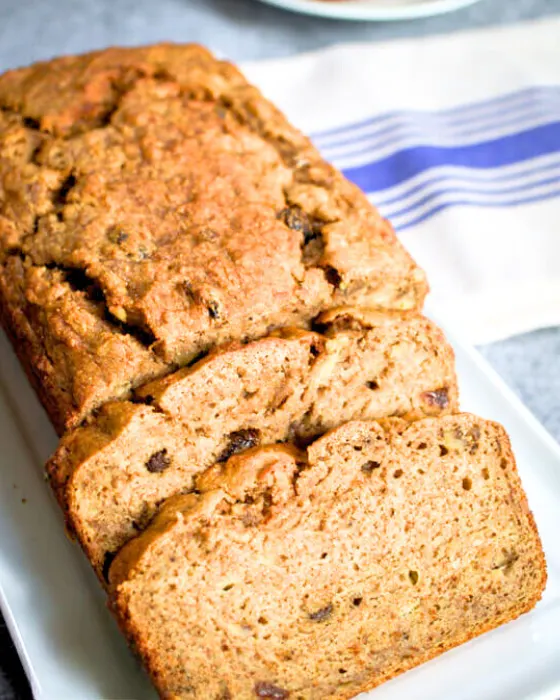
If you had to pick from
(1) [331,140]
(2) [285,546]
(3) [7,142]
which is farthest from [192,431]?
(1) [331,140]

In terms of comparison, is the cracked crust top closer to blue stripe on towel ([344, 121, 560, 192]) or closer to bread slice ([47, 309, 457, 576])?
bread slice ([47, 309, 457, 576])

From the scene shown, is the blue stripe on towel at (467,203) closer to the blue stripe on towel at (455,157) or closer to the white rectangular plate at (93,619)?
the blue stripe on towel at (455,157)

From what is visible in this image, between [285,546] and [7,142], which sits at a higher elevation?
[7,142]

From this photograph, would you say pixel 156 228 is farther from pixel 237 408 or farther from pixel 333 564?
pixel 333 564

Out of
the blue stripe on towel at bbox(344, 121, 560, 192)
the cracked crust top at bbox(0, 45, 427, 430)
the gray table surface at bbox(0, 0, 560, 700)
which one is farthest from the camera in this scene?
the gray table surface at bbox(0, 0, 560, 700)

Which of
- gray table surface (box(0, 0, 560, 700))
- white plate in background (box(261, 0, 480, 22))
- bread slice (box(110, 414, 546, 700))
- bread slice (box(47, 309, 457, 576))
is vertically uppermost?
gray table surface (box(0, 0, 560, 700))

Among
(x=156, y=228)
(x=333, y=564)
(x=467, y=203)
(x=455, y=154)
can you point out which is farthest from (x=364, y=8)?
(x=333, y=564)

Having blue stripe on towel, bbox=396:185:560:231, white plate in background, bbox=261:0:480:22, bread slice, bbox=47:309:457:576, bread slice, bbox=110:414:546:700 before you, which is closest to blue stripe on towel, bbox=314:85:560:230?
blue stripe on towel, bbox=396:185:560:231

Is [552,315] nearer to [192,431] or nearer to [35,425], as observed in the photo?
[192,431]
